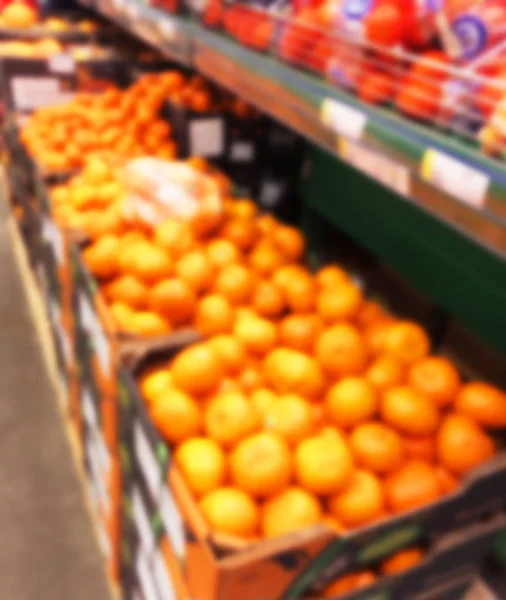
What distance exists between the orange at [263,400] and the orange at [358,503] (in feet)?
0.55

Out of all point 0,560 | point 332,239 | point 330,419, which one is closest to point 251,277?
point 330,419

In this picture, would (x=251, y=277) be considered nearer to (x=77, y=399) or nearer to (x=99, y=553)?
(x=77, y=399)

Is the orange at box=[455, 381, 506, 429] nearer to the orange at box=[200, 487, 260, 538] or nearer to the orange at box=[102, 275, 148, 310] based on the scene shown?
the orange at box=[200, 487, 260, 538]

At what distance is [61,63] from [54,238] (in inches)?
44.3

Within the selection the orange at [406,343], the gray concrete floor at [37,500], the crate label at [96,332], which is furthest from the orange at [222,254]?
the gray concrete floor at [37,500]

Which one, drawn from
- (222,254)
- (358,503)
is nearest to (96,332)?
(222,254)

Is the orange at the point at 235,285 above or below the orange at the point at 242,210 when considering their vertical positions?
below

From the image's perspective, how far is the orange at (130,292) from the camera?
1.15 m

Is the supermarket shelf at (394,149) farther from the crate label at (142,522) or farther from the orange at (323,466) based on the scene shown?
the crate label at (142,522)

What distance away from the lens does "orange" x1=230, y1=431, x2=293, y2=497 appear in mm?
801

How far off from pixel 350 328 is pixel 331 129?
0.36m

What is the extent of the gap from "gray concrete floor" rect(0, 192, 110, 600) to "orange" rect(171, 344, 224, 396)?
887 millimetres

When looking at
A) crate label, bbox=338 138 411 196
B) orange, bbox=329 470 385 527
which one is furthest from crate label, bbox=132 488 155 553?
crate label, bbox=338 138 411 196

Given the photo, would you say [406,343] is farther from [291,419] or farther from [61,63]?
A: [61,63]
